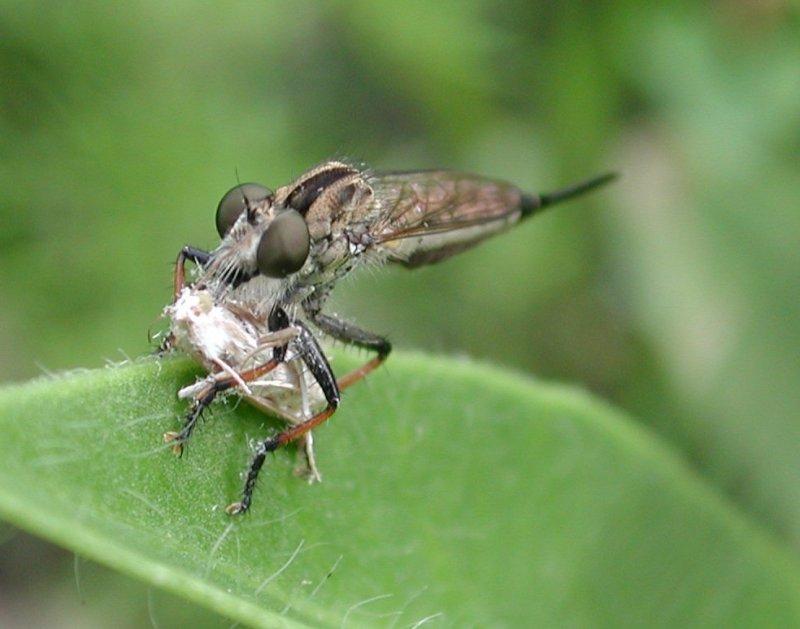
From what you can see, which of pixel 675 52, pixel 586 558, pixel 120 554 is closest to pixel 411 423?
pixel 586 558

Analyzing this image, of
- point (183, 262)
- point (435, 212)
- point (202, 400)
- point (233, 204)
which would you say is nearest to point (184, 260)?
point (183, 262)

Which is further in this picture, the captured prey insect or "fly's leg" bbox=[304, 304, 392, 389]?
"fly's leg" bbox=[304, 304, 392, 389]

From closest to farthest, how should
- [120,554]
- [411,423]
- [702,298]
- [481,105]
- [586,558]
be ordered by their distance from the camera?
[120,554] → [411,423] → [586,558] → [702,298] → [481,105]

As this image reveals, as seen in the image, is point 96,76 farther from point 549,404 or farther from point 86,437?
point 86,437

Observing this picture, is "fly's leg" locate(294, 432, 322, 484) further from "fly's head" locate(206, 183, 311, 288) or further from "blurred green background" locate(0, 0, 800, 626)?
"blurred green background" locate(0, 0, 800, 626)

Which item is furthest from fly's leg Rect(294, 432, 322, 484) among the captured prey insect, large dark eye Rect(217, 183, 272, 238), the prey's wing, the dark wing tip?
the dark wing tip

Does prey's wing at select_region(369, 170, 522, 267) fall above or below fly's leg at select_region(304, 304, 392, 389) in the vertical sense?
above

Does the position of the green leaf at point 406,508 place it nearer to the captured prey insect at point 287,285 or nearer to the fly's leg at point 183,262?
the captured prey insect at point 287,285
